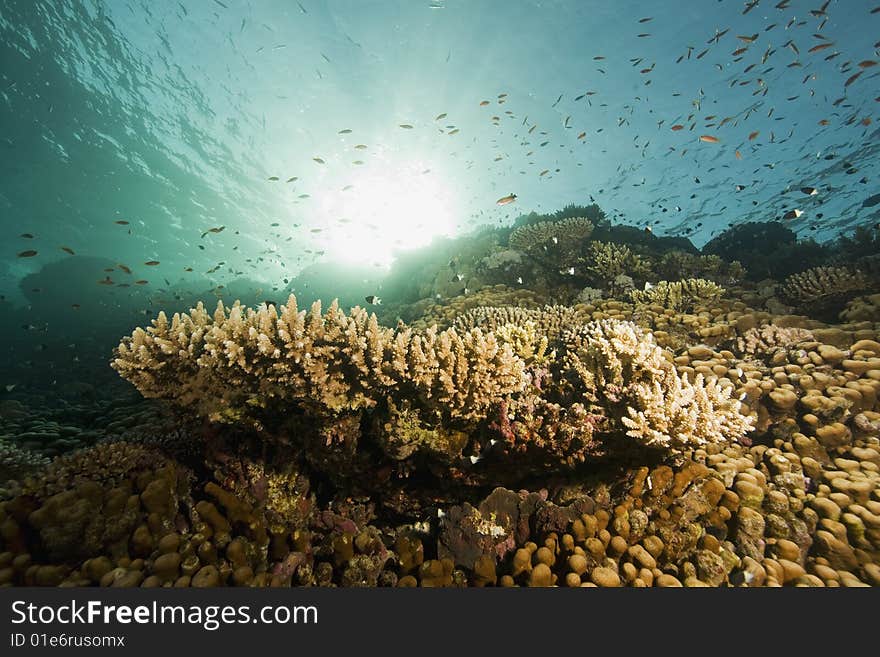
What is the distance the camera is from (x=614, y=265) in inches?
381

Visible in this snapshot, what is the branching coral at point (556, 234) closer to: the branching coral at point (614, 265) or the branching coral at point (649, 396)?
the branching coral at point (614, 265)

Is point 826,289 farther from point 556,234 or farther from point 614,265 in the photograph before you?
point 556,234

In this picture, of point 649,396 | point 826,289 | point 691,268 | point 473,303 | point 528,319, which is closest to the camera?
point 649,396

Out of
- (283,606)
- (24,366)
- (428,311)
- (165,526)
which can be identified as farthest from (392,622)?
(24,366)

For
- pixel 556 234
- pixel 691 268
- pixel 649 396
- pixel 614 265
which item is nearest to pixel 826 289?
pixel 691 268

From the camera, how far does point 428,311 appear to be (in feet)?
31.4

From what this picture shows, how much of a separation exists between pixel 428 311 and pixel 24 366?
20338mm

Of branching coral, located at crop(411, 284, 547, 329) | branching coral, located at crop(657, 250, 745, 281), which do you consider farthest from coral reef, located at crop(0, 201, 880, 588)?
branching coral, located at crop(657, 250, 745, 281)

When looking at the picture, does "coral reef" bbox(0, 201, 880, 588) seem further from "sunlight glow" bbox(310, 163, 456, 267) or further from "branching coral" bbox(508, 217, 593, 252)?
"sunlight glow" bbox(310, 163, 456, 267)

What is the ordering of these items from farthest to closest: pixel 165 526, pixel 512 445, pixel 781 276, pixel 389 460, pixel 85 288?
pixel 85 288
pixel 781 276
pixel 389 460
pixel 512 445
pixel 165 526

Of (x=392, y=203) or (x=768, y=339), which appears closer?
(x=768, y=339)

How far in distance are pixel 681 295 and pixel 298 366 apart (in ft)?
26.7

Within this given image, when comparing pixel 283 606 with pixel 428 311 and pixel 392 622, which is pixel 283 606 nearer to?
pixel 392 622

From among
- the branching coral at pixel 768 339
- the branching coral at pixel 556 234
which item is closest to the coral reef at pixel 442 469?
the branching coral at pixel 768 339
